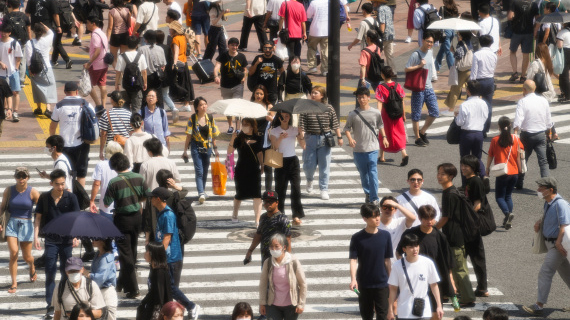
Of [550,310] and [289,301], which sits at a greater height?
[289,301]

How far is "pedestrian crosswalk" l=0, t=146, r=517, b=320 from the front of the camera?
1307cm

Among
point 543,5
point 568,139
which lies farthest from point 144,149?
point 543,5

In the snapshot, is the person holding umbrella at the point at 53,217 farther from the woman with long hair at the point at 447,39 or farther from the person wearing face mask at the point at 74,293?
the woman with long hair at the point at 447,39

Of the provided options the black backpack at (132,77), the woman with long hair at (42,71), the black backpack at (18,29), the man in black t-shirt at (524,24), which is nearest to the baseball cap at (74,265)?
the black backpack at (132,77)

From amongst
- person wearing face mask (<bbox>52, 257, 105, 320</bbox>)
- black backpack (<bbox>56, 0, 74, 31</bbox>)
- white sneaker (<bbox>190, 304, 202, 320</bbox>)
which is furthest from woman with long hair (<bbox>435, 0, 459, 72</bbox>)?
person wearing face mask (<bbox>52, 257, 105, 320</bbox>)

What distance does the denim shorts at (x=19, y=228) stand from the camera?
13484mm

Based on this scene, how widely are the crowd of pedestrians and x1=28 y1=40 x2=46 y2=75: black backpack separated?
0.09ft

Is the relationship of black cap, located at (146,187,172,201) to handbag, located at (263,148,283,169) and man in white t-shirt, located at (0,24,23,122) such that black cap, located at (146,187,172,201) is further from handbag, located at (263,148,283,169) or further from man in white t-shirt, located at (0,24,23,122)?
man in white t-shirt, located at (0,24,23,122)

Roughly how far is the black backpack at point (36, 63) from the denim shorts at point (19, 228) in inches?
302

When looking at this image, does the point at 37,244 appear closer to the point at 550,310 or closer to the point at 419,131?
the point at 550,310

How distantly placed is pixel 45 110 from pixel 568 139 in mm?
9891

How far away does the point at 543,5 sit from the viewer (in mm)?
24422

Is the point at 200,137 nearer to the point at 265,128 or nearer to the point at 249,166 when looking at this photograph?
the point at 265,128

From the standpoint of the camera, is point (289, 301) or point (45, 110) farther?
point (45, 110)
